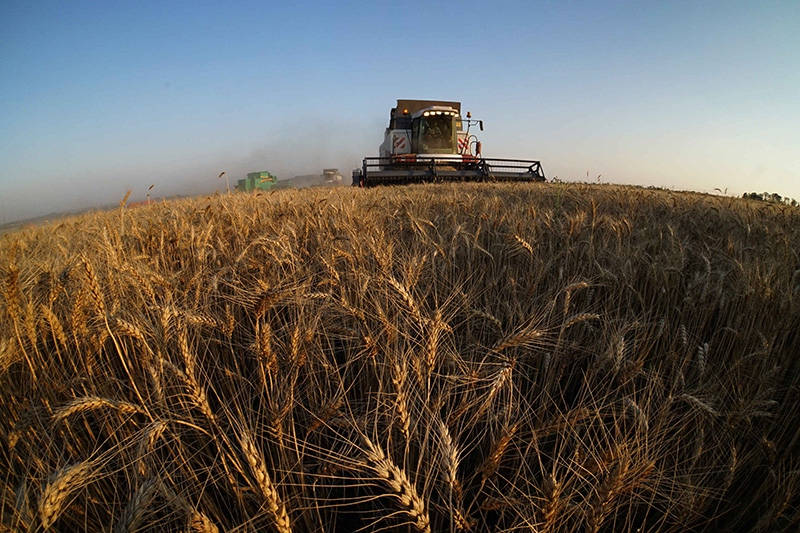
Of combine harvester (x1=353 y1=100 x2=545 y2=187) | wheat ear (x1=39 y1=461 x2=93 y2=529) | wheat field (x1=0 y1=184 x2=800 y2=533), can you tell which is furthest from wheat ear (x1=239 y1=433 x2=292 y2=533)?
combine harvester (x1=353 y1=100 x2=545 y2=187)

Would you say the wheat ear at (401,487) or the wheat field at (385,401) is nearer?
the wheat ear at (401,487)

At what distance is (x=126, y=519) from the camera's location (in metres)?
0.58

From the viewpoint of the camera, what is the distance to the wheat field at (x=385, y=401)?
764 millimetres

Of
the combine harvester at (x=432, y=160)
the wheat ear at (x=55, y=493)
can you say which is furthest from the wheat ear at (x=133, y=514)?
the combine harvester at (x=432, y=160)

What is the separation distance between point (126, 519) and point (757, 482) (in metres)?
1.66

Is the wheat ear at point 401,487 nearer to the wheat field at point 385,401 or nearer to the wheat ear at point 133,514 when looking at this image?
the wheat field at point 385,401

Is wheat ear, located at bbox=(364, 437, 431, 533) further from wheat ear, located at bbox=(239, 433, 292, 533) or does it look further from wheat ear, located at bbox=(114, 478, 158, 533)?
wheat ear, located at bbox=(114, 478, 158, 533)

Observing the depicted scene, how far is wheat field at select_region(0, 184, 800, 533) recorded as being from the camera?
0.76m

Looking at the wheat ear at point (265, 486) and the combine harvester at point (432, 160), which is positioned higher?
the combine harvester at point (432, 160)

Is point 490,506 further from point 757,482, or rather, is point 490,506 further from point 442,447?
point 757,482

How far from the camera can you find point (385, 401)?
3.05 feet

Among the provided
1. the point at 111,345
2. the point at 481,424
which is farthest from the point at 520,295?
the point at 111,345

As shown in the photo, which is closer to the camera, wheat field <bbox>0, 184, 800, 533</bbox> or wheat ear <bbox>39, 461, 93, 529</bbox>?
wheat ear <bbox>39, 461, 93, 529</bbox>

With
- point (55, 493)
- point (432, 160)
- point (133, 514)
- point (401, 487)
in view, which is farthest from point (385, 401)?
point (432, 160)
